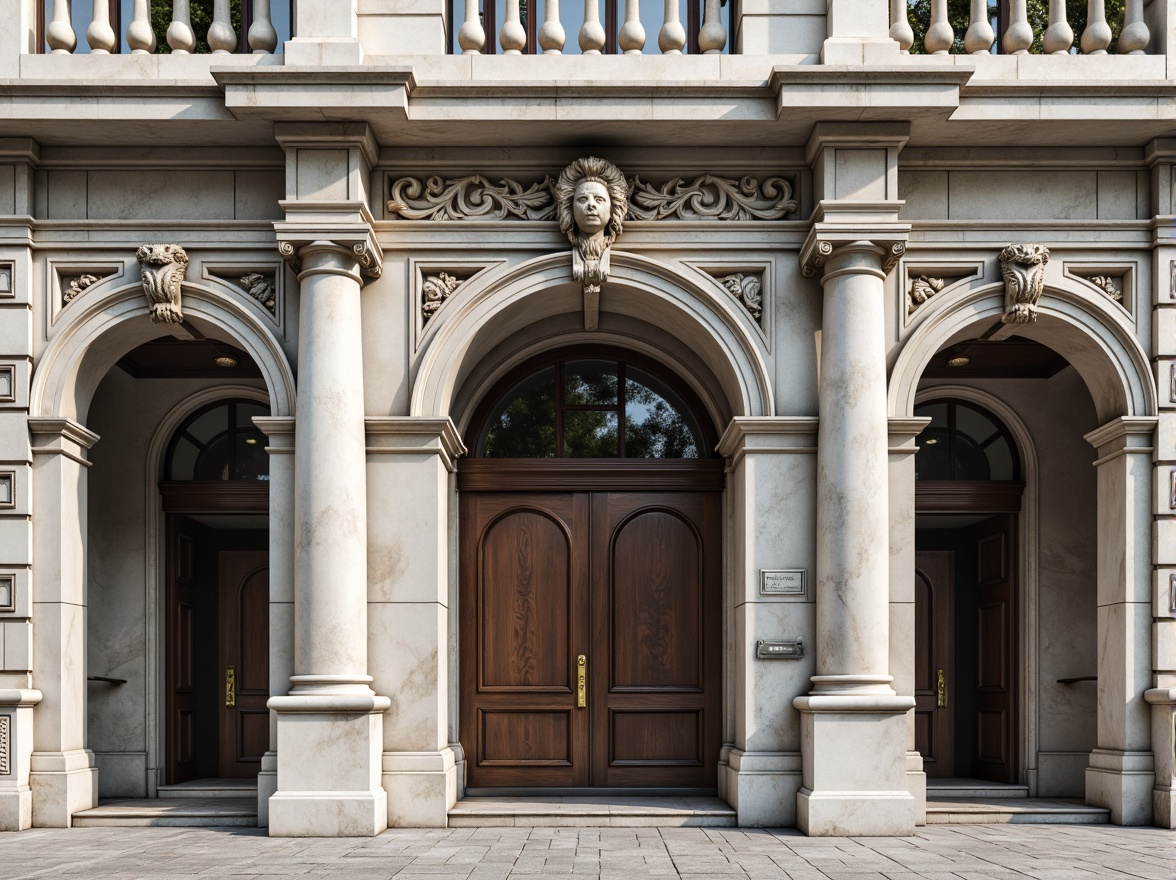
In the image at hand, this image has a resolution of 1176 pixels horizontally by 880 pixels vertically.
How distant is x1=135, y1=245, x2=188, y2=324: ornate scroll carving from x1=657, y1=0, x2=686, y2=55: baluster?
4.37 metres

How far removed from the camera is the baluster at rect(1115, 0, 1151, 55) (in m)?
11.6

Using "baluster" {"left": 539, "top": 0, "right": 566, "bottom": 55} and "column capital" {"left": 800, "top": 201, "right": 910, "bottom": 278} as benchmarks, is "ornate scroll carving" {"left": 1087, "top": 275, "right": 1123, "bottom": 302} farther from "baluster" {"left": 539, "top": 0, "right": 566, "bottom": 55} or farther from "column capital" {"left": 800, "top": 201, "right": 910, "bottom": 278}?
"baluster" {"left": 539, "top": 0, "right": 566, "bottom": 55}

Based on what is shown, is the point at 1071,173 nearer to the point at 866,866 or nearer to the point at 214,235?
the point at 866,866

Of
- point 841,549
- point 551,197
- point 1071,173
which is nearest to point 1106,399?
point 1071,173

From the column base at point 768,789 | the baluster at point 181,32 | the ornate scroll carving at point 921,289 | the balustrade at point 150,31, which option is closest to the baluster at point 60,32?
the balustrade at point 150,31

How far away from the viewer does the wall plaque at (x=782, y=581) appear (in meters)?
11.3

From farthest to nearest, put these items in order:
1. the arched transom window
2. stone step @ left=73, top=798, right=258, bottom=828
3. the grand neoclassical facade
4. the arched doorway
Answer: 1. the arched doorway
2. the arched transom window
3. stone step @ left=73, top=798, right=258, bottom=828
4. the grand neoclassical facade

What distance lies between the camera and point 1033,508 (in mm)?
13828

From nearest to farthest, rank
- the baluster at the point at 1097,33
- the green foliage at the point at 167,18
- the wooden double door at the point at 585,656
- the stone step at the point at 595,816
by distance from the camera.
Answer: the stone step at the point at 595,816, the baluster at the point at 1097,33, the wooden double door at the point at 585,656, the green foliage at the point at 167,18

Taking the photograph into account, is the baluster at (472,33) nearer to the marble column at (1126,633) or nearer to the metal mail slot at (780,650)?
the metal mail slot at (780,650)

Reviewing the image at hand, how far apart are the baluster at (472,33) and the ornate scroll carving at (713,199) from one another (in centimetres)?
171

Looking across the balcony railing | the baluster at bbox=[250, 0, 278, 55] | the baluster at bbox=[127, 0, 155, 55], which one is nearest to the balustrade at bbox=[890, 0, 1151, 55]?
the balcony railing

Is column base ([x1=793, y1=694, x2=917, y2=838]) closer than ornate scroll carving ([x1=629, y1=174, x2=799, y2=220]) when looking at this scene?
Yes

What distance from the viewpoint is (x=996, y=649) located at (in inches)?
558
